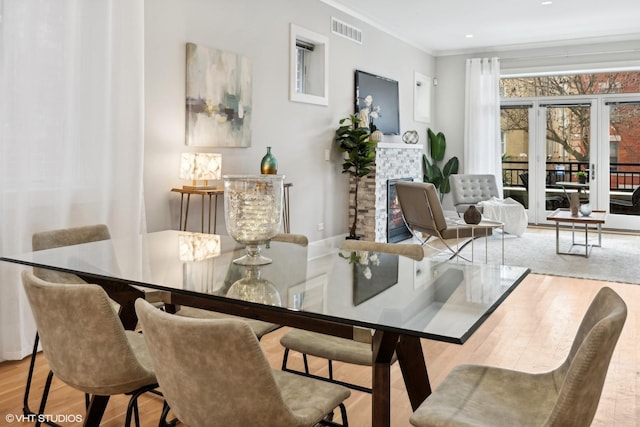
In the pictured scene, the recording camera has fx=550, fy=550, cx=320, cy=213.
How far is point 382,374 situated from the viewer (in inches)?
58.8

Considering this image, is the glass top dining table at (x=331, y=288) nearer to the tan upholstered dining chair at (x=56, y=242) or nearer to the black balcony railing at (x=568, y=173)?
the tan upholstered dining chair at (x=56, y=242)

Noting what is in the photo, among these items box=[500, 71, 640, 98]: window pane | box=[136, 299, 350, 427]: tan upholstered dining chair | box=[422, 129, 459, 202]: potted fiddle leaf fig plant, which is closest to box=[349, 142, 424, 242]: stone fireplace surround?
box=[422, 129, 459, 202]: potted fiddle leaf fig plant

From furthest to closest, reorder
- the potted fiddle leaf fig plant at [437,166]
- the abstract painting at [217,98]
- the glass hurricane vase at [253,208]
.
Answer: the potted fiddle leaf fig plant at [437,166]
the abstract painting at [217,98]
the glass hurricane vase at [253,208]

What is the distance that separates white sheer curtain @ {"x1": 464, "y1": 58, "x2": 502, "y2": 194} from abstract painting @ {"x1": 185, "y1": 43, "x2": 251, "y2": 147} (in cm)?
518

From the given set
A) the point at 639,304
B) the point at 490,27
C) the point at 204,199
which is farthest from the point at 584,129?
the point at 204,199

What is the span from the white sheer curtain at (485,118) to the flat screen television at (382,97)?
1.78m

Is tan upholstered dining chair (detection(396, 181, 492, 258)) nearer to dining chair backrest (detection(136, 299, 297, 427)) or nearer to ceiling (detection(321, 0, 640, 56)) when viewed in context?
ceiling (detection(321, 0, 640, 56))

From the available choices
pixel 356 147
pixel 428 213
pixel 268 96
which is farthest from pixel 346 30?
pixel 428 213

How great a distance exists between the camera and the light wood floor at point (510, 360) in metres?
2.57

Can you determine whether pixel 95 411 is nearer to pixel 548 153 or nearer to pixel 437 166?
pixel 437 166

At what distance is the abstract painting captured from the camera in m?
4.39

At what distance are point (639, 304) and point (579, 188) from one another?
193 inches

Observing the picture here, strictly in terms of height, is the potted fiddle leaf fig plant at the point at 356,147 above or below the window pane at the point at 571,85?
below

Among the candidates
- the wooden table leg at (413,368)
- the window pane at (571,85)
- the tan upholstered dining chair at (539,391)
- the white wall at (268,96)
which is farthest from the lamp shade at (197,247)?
the window pane at (571,85)
